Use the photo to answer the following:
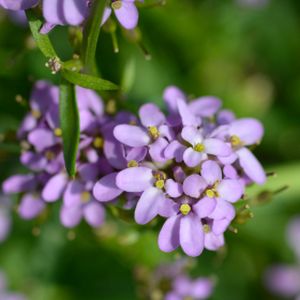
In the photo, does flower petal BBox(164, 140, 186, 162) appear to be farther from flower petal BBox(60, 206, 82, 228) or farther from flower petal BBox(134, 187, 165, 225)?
flower petal BBox(60, 206, 82, 228)

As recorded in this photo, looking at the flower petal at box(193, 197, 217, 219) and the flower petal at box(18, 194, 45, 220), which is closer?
the flower petal at box(193, 197, 217, 219)

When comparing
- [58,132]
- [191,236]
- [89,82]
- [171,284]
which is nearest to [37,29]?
[89,82]

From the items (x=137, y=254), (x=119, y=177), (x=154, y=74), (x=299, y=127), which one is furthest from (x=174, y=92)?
(x=299, y=127)

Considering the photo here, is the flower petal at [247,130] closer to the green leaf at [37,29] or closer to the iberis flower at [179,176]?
the iberis flower at [179,176]

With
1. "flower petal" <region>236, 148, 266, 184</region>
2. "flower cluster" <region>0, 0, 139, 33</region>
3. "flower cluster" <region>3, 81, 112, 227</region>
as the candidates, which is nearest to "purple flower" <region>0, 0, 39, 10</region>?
"flower cluster" <region>0, 0, 139, 33</region>

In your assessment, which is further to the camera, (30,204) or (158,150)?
(30,204)

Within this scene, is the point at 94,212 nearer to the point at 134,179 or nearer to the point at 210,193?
the point at 134,179
